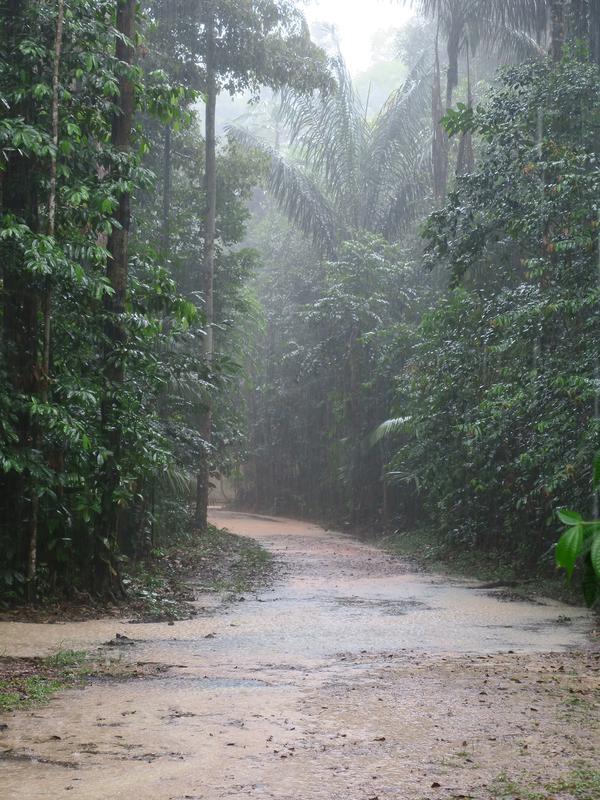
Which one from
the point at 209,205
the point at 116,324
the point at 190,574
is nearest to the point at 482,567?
the point at 190,574

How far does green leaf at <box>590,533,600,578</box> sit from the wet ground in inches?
116

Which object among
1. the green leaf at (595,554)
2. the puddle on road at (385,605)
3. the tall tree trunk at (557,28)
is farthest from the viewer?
the tall tree trunk at (557,28)

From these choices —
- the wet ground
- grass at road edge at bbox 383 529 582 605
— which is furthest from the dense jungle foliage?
the wet ground

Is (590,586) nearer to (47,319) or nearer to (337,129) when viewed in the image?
(47,319)

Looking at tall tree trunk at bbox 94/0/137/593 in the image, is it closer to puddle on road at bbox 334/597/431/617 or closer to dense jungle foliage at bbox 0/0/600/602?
dense jungle foliage at bbox 0/0/600/602

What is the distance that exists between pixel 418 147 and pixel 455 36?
23.4ft

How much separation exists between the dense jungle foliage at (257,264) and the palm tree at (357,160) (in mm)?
71

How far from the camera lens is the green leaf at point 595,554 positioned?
1.95 metres

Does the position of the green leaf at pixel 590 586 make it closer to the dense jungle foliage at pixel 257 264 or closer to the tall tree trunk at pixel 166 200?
the dense jungle foliage at pixel 257 264

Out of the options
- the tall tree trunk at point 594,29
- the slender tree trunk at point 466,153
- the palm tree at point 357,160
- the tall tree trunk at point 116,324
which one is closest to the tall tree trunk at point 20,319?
the tall tree trunk at point 116,324

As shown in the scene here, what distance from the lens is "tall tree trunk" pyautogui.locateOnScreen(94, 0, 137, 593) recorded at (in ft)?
37.4

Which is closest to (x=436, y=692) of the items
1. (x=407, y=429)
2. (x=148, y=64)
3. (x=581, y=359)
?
(x=581, y=359)

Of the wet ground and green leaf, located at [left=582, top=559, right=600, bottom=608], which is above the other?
green leaf, located at [left=582, top=559, right=600, bottom=608]

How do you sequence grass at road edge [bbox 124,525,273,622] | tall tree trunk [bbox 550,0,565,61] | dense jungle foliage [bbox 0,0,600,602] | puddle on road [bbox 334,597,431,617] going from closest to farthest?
1. dense jungle foliage [bbox 0,0,600,602]
2. grass at road edge [bbox 124,525,273,622]
3. puddle on road [bbox 334,597,431,617]
4. tall tree trunk [bbox 550,0,565,61]
